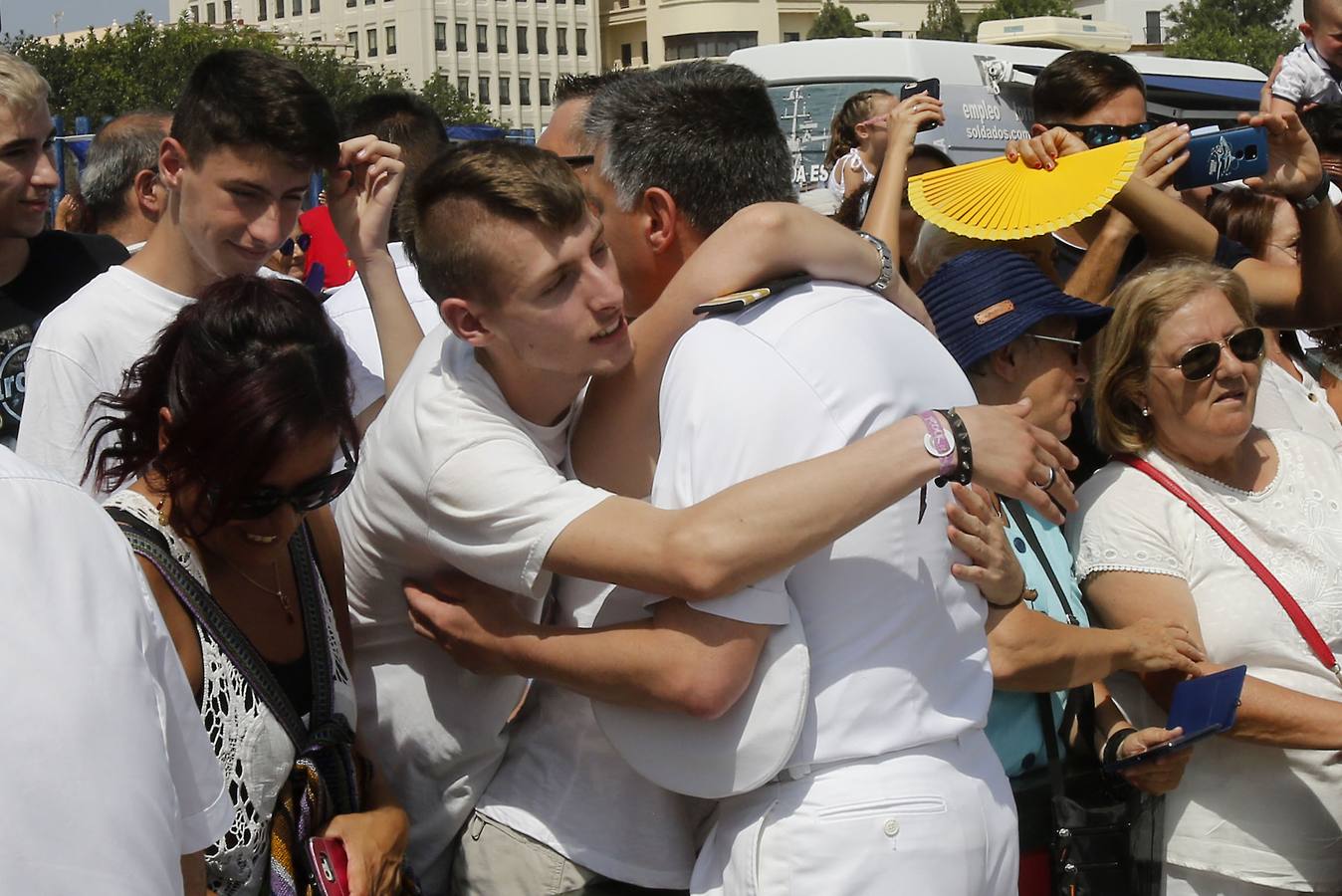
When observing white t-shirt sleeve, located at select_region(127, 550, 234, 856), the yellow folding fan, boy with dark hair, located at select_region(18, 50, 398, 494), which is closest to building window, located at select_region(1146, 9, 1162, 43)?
the yellow folding fan

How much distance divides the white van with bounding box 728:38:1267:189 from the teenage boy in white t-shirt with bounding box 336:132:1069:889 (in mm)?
11986

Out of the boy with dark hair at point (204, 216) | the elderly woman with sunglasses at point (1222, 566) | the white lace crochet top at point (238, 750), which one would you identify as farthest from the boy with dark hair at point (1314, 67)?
the white lace crochet top at point (238, 750)

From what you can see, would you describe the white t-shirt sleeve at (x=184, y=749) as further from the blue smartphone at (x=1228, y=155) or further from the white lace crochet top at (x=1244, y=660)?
the blue smartphone at (x=1228, y=155)

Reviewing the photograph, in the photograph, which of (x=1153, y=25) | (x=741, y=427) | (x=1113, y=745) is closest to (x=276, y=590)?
(x=741, y=427)

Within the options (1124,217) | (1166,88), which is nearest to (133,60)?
(1166,88)

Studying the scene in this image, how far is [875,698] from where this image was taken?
89.9 inches

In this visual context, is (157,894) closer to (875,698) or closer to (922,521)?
(875,698)

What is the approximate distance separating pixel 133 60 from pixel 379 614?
6278cm

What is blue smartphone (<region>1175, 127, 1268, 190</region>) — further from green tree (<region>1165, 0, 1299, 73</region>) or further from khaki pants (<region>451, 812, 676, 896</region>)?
green tree (<region>1165, 0, 1299, 73</region>)

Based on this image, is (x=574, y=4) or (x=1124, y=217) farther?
(x=574, y=4)

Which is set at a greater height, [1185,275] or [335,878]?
[1185,275]

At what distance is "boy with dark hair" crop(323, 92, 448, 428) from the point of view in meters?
3.89

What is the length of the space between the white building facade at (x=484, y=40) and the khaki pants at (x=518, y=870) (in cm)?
10762

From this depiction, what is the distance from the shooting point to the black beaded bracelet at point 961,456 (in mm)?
2182
